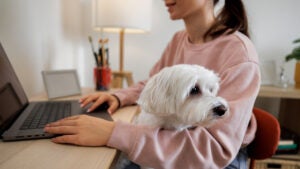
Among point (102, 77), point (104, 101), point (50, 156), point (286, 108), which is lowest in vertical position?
point (286, 108)

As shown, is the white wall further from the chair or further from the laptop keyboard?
the chair

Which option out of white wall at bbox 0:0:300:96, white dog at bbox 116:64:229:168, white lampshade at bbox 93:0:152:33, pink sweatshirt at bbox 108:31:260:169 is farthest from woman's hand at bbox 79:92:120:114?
white lampshade at bbox 93:0:152:33

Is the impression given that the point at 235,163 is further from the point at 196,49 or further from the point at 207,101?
the point at 196,49

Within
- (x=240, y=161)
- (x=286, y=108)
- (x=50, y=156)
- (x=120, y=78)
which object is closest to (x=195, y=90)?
(x=240, y=161)

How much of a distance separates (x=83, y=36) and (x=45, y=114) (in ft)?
3.97

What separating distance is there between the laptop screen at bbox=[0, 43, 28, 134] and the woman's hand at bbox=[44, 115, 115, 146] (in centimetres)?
15

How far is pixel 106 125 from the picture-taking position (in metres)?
0.51

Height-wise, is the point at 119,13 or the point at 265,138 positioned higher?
the point at 119,13

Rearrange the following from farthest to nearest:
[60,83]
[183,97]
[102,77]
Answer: [102,77], [60,83], [183,97]

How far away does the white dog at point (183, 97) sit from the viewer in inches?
24.3

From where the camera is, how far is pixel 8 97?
0.68 metres

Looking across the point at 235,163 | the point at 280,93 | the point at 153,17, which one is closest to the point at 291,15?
the point at 280,93

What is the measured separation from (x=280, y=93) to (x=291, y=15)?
0.70 metres

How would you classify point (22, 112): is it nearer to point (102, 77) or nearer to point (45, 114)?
point (45, 114)
